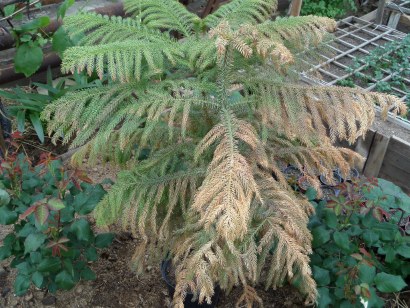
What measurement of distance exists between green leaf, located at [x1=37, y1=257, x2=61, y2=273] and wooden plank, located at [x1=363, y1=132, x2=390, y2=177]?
7.68 feet

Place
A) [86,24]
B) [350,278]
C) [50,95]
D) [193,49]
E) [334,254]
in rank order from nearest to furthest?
[193,49] → [86,24] → [350,278] → [334,254] → [50,95]

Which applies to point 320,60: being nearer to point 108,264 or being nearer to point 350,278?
point 350,278

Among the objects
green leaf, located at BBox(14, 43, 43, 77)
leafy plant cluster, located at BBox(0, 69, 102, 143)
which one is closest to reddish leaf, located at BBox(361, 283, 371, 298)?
leafy plant cluster, located at BBox(0, 69, 102, 143)

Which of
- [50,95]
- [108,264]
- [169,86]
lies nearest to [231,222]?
[169,86]

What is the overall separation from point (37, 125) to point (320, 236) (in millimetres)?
1997

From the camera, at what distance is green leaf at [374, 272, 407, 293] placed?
2.13 metres

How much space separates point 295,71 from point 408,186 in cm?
184

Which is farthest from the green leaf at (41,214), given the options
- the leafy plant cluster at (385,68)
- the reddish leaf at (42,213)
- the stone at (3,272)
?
the leafy plant cluster at (385,68)

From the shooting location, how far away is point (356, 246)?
235 centimetres

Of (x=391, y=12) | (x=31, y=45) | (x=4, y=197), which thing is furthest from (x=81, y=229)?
(x=391, y=12)

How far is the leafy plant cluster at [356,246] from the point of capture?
7.14 feet

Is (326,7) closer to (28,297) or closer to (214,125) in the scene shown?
(214,125)

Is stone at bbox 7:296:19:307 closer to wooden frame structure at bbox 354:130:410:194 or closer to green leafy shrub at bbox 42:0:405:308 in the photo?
green leafy shrub at bbox 42:0:405:308

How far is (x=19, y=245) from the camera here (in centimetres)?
223
